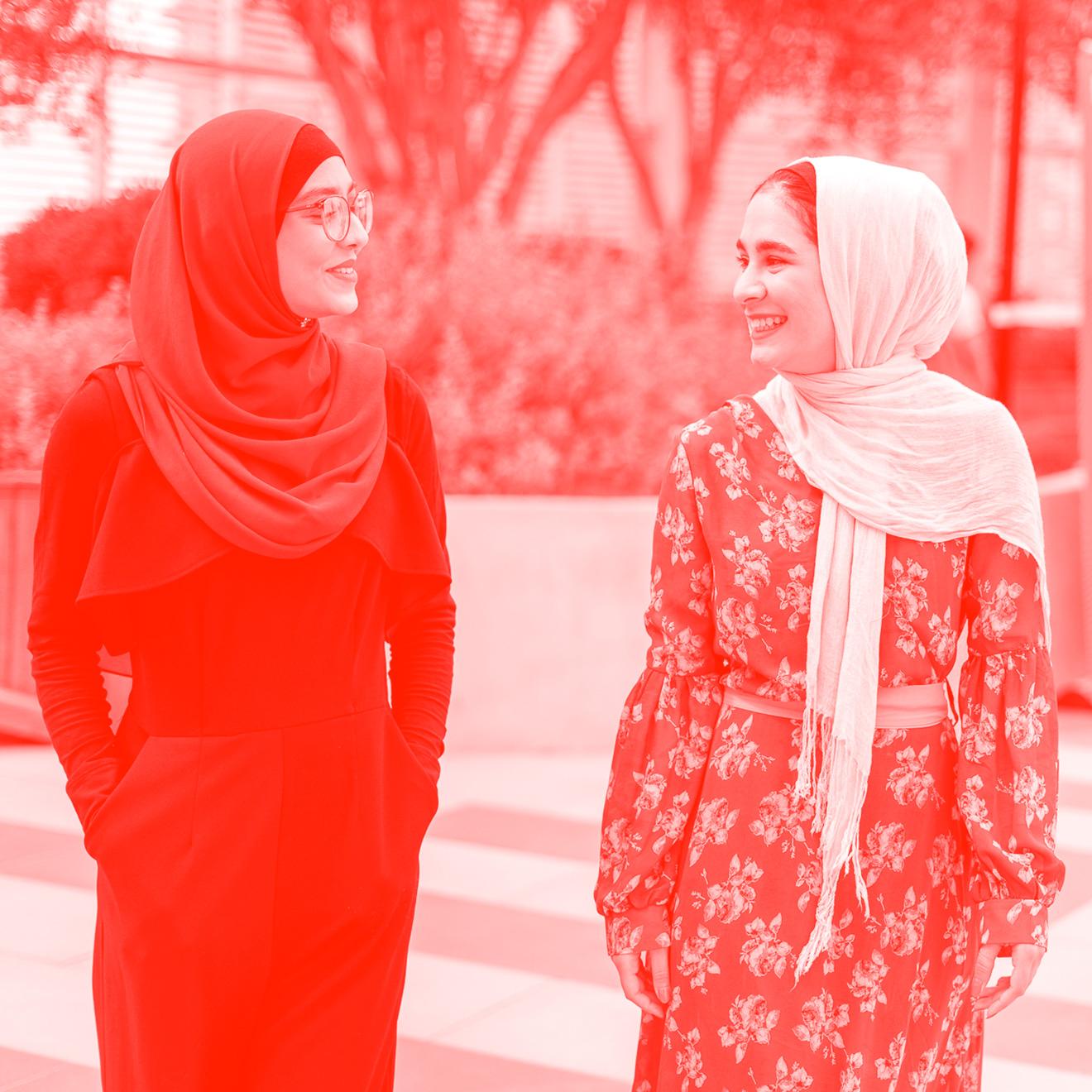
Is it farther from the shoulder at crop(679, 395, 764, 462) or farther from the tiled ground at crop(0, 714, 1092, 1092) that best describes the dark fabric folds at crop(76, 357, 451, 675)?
the tiled ground at crop(0, 714, 1092, 1092)

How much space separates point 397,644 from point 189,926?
0.50m

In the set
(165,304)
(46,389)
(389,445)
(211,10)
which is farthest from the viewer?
(211,10)

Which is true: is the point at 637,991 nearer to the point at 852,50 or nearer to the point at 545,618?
the point at 545,618

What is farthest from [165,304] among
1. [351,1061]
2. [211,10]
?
[211,10]

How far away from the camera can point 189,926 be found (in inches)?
81.8

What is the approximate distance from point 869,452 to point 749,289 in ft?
0.87

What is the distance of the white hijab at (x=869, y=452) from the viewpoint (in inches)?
86.0

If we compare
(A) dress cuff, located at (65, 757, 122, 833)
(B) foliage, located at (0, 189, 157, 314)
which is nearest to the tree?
(B) foliage, located at (0, 189, 157, 314)

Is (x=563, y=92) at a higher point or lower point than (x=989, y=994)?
higher

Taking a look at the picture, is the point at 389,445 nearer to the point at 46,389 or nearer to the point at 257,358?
the point at 257,358

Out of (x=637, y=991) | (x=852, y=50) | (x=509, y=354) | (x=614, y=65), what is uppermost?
(x=614, y=65)

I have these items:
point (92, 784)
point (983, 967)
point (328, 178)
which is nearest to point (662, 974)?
point (983, 967)

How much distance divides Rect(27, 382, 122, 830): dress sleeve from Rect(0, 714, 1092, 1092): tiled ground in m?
1.02

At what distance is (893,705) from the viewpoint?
226cm
